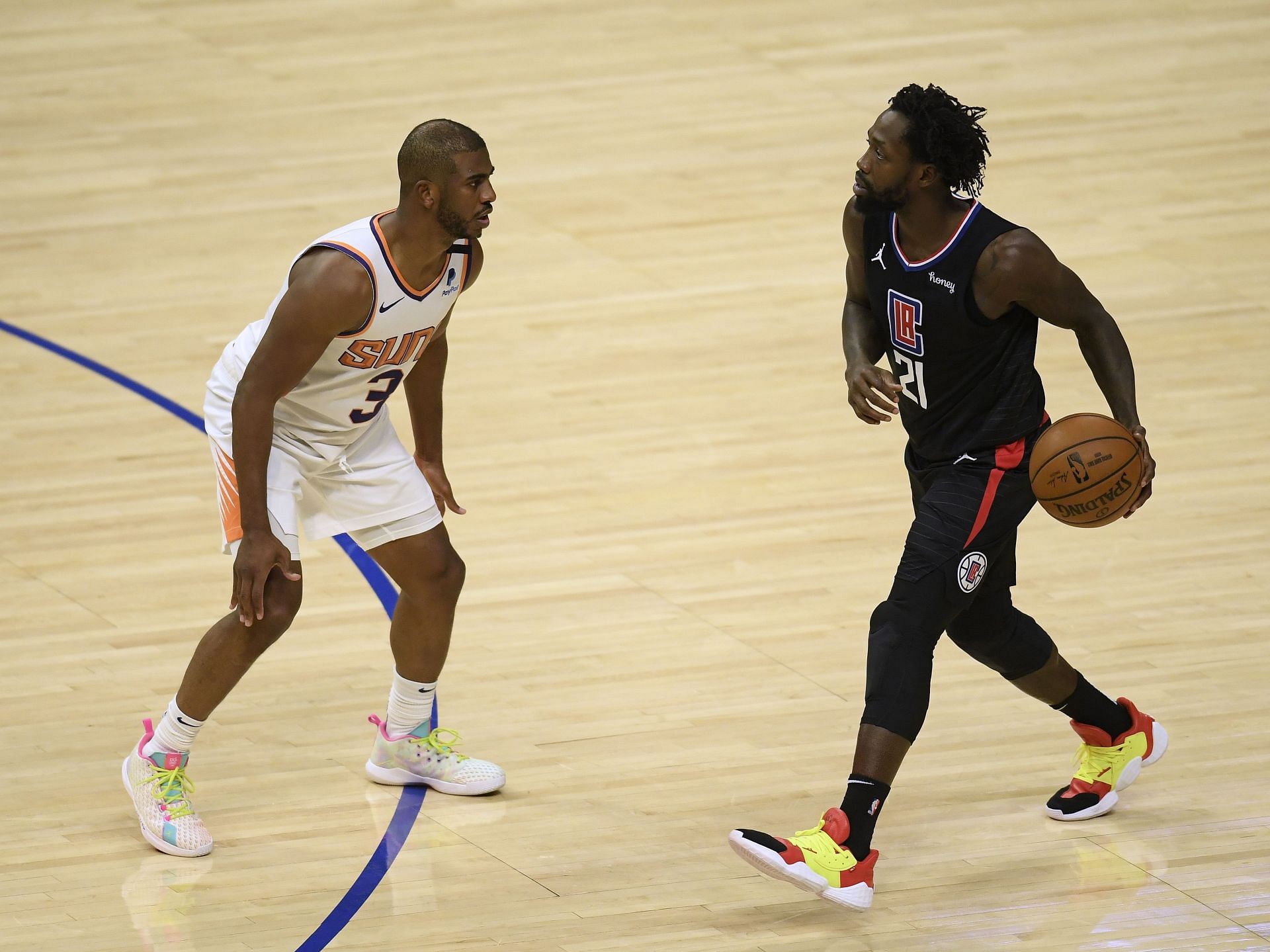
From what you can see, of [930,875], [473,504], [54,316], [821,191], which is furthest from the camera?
[821,191]

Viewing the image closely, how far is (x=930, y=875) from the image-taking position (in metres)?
4.54

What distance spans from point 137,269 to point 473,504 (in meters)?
2.99

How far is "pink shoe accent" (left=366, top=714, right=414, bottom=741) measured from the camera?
5008mm

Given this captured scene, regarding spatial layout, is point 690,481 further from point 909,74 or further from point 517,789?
point 909,74

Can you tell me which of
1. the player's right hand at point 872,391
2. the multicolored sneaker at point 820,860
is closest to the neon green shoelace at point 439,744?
the multicolored sneaker at point 820,860

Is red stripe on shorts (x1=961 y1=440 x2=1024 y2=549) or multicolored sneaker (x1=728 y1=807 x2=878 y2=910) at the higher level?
red stripe on shorts (x1=961 y1=440 x2=1024 y2=549)

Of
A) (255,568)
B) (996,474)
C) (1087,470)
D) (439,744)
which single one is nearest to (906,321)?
(996,474)

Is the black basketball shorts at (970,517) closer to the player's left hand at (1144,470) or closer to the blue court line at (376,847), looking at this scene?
the player's left hand at (1144,470)

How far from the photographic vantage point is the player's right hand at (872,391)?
430 cm

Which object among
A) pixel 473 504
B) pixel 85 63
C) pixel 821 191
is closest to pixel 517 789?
pixel 473 504

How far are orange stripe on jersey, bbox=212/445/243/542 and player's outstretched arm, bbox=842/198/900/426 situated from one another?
1.53 metres

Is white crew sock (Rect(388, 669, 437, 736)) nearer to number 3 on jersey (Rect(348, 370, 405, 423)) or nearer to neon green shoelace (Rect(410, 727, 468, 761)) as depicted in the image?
neon green shoelace (Rect(410, 727, 468, 761))

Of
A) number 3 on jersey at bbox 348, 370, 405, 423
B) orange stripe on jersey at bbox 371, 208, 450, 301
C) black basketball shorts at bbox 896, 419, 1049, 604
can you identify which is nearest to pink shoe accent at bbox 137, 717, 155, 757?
number 3 on jersey at bbox 348, 370, 405, 423

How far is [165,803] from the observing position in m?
4.73
